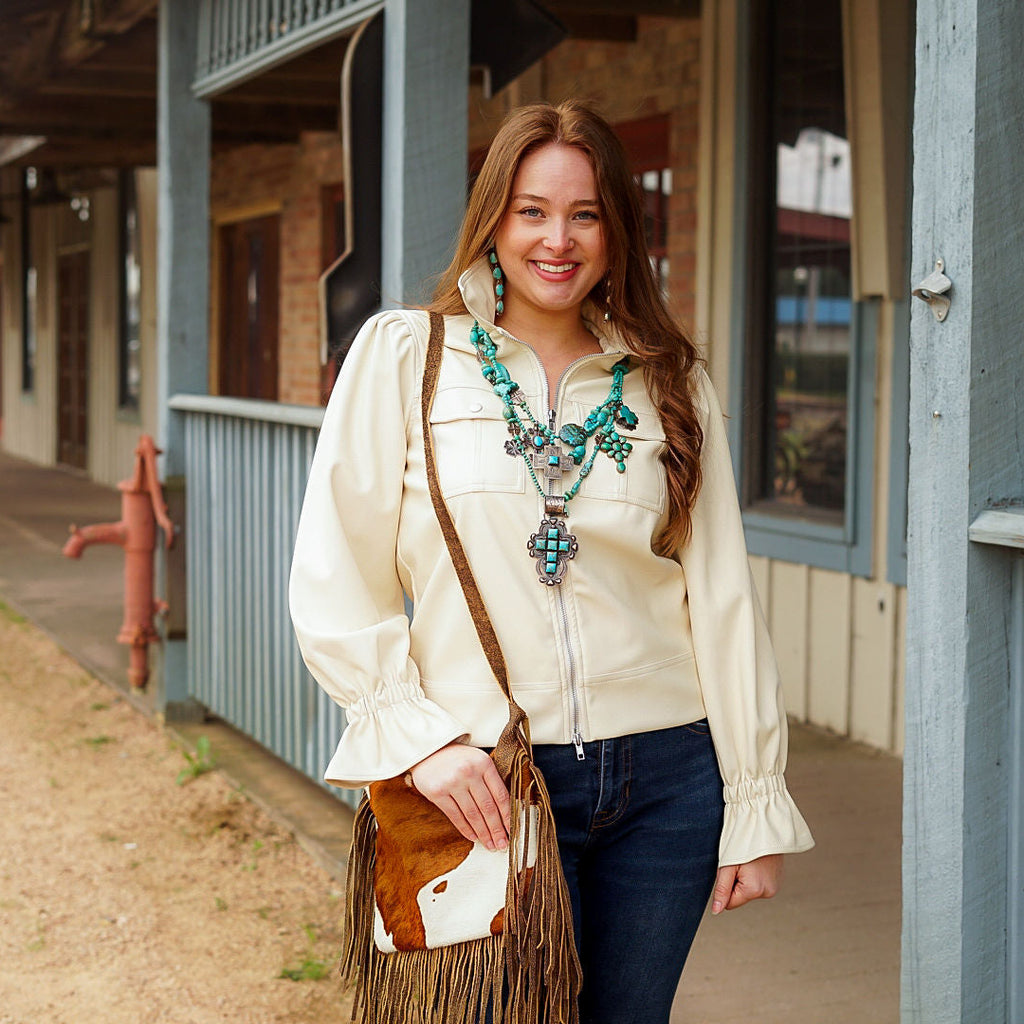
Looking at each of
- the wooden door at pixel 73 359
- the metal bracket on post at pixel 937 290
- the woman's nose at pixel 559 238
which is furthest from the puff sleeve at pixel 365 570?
the wooden door at pixel 73 359

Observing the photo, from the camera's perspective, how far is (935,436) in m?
2.35

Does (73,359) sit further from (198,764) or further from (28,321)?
(198,764)

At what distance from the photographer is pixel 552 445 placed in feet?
7.16

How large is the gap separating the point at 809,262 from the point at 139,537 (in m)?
2.96

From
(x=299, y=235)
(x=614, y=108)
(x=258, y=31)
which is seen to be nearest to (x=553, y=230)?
(x=258, y=31)

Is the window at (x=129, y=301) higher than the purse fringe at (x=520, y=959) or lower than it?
higher

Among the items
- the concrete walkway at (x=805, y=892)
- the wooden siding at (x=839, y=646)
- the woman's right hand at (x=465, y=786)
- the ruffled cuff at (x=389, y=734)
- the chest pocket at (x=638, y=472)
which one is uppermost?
the chest pocket at (x=638, y=472)

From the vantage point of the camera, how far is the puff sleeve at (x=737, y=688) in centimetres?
223

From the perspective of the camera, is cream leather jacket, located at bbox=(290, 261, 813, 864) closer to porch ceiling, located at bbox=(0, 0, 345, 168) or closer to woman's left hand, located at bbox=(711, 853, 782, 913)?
woman's left hand, located at bbox=(711, 853, 782, 913)

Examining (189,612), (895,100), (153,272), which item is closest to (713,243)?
(895,100)

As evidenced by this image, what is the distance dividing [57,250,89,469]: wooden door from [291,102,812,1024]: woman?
50.4 feet

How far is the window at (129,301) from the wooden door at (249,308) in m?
1.80

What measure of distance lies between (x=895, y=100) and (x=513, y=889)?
3.85 m

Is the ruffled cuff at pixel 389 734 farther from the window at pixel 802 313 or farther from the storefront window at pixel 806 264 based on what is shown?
the storefront window at pixel 806 264
